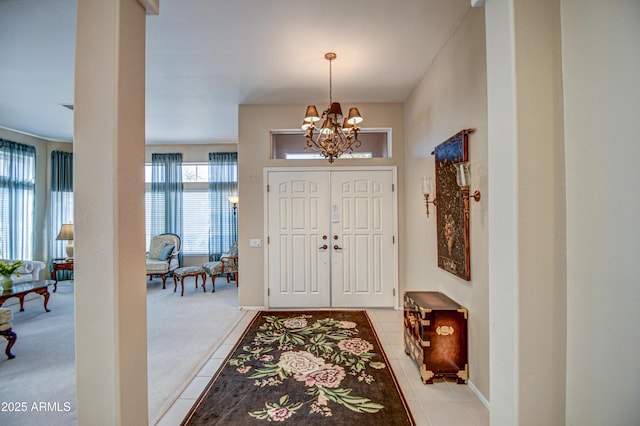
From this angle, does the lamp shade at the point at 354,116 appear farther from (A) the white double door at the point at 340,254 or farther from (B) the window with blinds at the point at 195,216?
(B) the window with blinds at the point at 195,216

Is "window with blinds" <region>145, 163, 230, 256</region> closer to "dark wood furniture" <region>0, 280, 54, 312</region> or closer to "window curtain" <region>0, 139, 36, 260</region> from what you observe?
"window curtain" <region>0, 139, 36, 260</region>

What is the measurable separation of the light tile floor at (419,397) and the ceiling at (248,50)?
3070 mm

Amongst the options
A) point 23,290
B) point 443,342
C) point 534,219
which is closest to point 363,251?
point 443,342

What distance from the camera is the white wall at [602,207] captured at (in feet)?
3.26

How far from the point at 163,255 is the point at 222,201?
5.49 ft

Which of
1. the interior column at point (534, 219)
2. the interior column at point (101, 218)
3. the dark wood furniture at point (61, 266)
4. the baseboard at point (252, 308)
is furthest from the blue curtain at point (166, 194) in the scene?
the interior column at point (534, 219)

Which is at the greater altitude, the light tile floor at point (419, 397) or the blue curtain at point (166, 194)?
the blue curtain at point (166, 194)

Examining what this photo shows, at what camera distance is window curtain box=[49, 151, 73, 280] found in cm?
608

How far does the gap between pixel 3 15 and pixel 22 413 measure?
3131mm

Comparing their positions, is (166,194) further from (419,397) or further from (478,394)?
(478,394)

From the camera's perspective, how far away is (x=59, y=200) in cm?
616

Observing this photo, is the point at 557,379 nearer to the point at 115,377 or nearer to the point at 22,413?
the point at 115,377

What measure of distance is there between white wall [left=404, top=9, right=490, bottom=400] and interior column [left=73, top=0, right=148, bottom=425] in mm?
2270

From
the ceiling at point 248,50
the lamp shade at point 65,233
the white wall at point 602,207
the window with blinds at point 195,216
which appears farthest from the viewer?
the window with blinds at point 195,216
